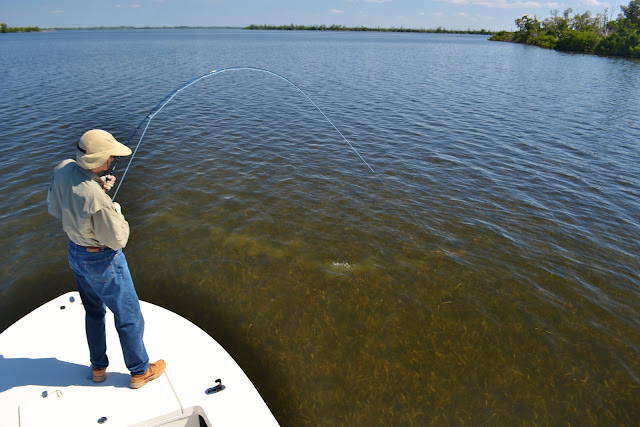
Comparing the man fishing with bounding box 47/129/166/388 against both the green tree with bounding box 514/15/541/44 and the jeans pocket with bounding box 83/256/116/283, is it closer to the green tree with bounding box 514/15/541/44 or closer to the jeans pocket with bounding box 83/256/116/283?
the jeans pocket with bounding box 83/256/116/283

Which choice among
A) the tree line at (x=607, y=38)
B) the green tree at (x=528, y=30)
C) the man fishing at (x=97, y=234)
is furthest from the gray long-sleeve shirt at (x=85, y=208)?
the green tree at (x=528, y=30)

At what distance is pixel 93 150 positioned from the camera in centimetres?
313

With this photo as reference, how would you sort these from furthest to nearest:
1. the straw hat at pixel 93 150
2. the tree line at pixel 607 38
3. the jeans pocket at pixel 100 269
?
the tree line at pixel 607 38, the jeans pocket at pixel 100 269, the straw hat at pixel 93 150

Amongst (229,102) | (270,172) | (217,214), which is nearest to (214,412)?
(217,214)

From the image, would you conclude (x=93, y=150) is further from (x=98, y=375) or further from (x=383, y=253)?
(x=383, y=253)

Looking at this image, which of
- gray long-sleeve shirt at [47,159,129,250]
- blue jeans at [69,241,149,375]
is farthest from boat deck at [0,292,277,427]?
gray long-sleeve shirt at [47,159,129,250]

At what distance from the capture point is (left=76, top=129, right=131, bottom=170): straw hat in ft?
10.2

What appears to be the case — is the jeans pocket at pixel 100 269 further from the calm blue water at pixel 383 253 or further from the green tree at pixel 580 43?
the green tree at pixel 580 43

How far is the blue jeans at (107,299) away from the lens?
3.35 m

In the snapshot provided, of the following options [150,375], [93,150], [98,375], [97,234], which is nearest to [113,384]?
[98,375]

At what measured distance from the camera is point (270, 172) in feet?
37.6

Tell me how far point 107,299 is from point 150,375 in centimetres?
108

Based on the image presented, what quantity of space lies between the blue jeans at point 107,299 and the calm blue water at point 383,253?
1843 mm

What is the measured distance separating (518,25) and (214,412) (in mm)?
142045
